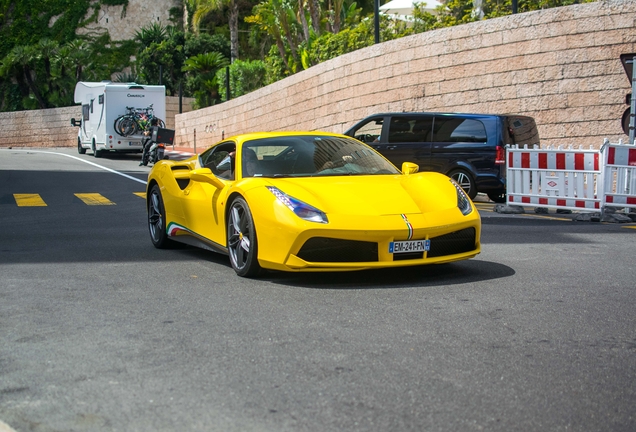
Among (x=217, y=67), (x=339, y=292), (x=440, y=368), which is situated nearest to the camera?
(x=440, y=368)

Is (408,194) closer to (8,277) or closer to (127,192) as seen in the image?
(8,277)

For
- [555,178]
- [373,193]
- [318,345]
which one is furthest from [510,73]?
[318,345]

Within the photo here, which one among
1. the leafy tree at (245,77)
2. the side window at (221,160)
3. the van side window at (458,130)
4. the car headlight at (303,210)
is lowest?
the car headlight at (303,210)

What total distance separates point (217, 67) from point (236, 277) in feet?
157

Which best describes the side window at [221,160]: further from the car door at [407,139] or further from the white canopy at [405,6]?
the white canopy at [405,6]

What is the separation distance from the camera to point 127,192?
18.5 m

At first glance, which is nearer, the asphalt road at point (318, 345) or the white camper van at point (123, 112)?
the asphalt road at point (318, 345)

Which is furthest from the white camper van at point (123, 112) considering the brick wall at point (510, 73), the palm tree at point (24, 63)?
the palm tree at point (24, 63)

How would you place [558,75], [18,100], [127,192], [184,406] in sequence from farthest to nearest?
[18,100]
[558,75]
[127,192]
[184,406]

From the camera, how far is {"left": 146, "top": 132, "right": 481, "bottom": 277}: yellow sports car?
6.79 m

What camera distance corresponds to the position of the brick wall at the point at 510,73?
20.0m

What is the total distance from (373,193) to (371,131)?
33.3 ft

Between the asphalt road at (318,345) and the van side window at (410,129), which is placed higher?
the van side window at (410,129)

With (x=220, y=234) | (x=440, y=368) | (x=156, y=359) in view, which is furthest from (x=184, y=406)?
(x=220, y=234)
